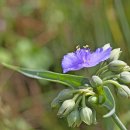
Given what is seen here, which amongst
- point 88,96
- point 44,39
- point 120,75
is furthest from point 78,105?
point 44,39

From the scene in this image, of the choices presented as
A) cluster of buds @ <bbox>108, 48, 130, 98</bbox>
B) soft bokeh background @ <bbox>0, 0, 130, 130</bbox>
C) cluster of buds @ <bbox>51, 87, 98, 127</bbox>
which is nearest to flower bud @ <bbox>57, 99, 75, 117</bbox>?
cluster of buds @ <bbox>51, 87, 98, 127</bbox>

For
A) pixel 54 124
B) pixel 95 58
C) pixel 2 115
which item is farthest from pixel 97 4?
pixel 95 58

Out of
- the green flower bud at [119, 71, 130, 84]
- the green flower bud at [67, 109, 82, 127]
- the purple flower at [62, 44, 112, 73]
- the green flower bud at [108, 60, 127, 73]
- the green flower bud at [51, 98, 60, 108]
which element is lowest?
the green flower bud at [67, 109, 82, 127]

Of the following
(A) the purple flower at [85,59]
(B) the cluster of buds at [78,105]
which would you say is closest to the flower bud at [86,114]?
(B) the cluster of buds at [78,105]

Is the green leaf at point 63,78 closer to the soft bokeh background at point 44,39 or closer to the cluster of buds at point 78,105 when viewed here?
the cluster of buds at point 78,105

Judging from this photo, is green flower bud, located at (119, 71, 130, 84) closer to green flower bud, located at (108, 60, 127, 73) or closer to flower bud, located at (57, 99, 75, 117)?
green flower bud, located at (108, 60, 127, 73)

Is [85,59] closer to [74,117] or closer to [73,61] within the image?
[73,61]

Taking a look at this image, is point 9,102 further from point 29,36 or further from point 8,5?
point 8,5
